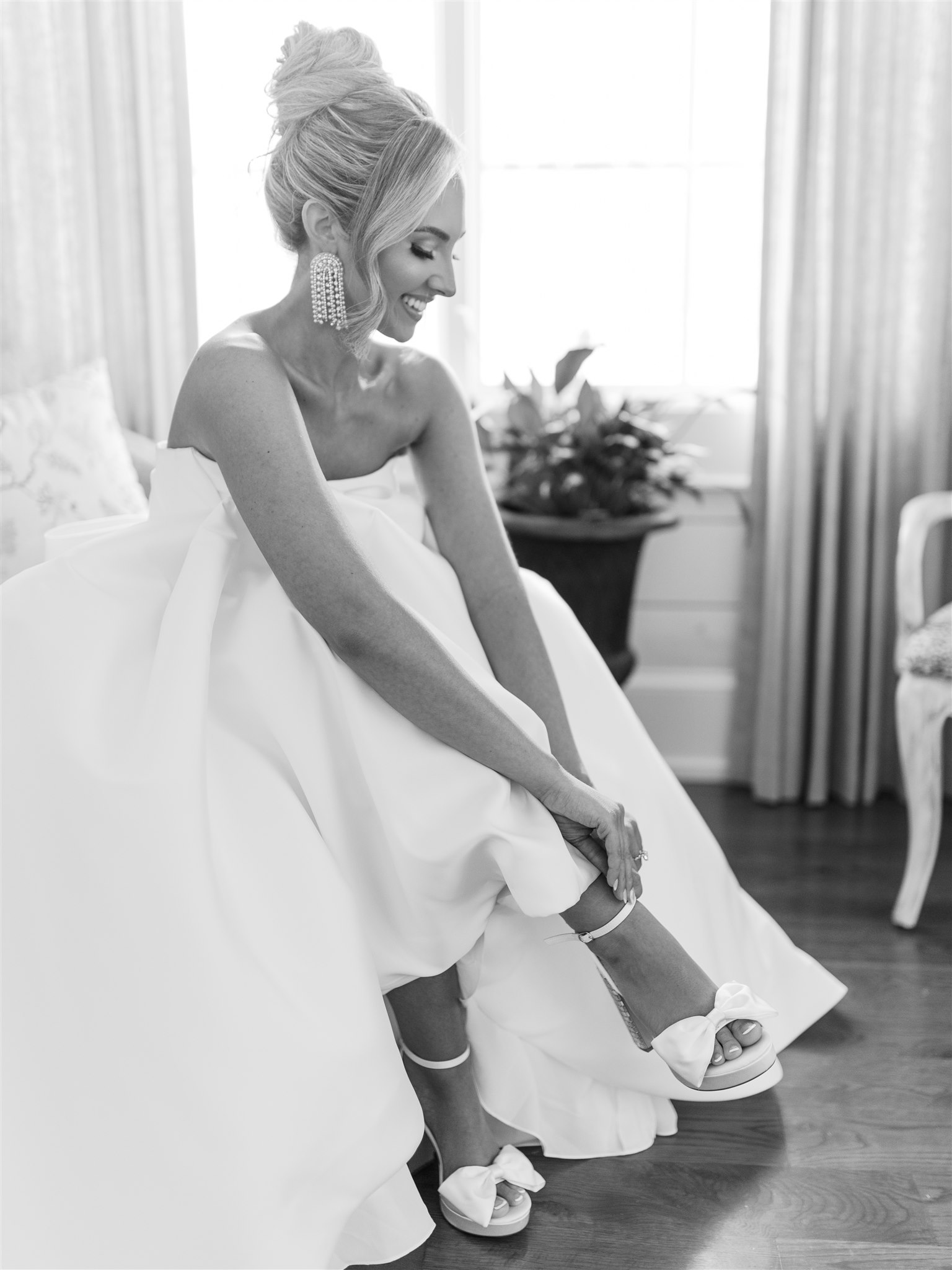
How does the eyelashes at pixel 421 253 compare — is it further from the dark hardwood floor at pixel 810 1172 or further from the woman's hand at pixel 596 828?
the dark hardwood floor at pixel 810 1172

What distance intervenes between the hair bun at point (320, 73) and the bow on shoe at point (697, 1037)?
1.19 metres

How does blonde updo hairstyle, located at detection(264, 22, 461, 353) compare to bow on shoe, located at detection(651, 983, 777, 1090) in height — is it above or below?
above

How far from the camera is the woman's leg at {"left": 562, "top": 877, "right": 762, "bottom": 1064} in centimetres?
144

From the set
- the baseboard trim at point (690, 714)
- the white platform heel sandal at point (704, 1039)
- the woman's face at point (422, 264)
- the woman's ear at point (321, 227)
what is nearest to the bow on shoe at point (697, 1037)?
the white platform heel sandal at point (704, 1039)

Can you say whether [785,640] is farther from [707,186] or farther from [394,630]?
[394,630]

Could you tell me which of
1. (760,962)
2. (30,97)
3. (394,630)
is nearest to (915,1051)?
(760,962)

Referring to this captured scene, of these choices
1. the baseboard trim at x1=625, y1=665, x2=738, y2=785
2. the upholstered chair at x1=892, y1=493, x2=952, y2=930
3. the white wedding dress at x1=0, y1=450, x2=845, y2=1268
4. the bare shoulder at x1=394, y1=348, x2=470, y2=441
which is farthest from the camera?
the baseboard trim at x1=625, y1=665, x2=738, y2=785

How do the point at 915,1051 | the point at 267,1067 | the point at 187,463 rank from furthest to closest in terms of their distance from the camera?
the point at 915,1051 < the point at 187,463 < the point at 267,1067

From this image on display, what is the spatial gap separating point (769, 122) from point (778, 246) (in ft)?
0.82

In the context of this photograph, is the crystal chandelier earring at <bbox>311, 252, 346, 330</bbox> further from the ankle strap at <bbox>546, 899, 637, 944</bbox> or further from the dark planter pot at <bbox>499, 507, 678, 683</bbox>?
the dark planter pot at <bbox>499, 507, 678, 683</bbox>

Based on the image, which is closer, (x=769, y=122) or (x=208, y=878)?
(x=208, y=878)

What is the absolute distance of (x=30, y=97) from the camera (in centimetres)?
268

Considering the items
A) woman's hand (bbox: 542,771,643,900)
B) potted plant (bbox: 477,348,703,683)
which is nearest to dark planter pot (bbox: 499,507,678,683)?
potted plant (bbox: 477,348,703,683)

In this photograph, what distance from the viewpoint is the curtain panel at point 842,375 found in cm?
253
